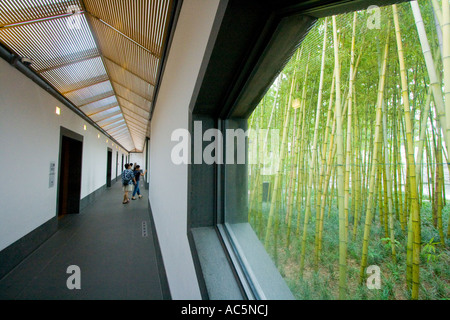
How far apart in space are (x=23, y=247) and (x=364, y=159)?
3.96 m

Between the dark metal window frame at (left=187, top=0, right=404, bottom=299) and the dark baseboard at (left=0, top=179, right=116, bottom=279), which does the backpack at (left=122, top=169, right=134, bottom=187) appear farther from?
the dark metal window frame at (left=187, top=0, right=404, bottom=299)

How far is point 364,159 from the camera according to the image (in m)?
0.50

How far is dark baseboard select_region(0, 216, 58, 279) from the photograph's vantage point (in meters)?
2.26

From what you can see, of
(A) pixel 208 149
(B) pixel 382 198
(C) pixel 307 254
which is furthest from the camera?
(A) pixel 208 149

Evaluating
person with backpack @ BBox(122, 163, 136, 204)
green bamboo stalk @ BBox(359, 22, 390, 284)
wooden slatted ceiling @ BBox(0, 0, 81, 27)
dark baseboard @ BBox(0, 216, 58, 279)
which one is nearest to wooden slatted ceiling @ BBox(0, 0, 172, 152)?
wooden slatted ceiling @ BBox(0, 0, 81, 27)

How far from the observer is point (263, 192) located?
35.1 inches

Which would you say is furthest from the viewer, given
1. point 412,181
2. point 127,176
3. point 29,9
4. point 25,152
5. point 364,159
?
point 127,176

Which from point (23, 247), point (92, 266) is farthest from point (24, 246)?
point (92, 266)

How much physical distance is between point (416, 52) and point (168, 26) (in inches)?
75.5

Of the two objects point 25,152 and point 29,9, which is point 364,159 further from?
point 25,152

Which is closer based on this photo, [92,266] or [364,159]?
[364,159]

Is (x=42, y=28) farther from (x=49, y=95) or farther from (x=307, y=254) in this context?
(x=307, y=254)

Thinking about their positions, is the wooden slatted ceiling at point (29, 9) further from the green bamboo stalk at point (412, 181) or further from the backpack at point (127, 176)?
the backpack at point (127, 176)

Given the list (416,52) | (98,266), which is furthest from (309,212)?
(98,266)
